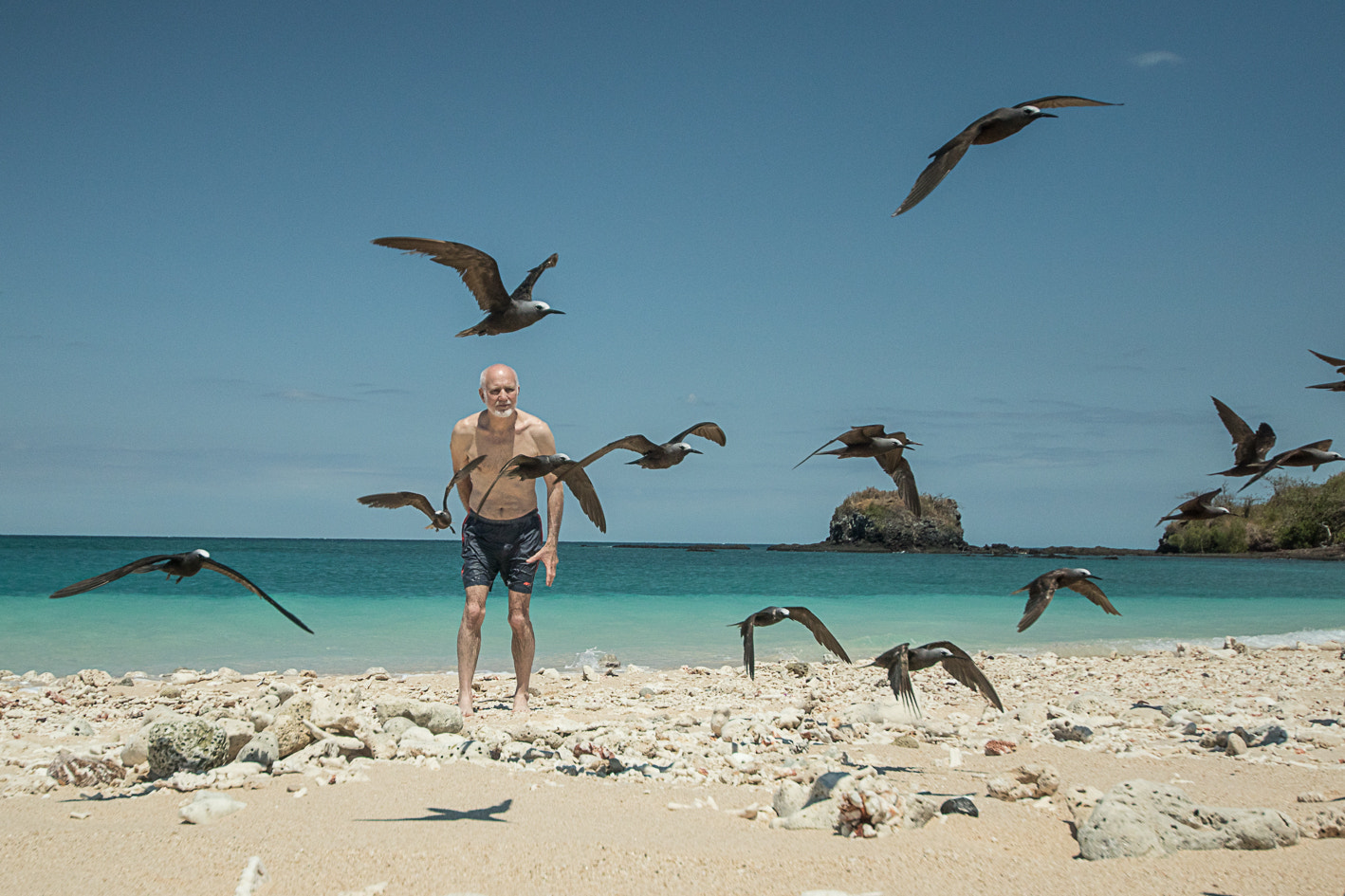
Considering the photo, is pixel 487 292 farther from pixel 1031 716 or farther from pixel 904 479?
pixel 1031 716

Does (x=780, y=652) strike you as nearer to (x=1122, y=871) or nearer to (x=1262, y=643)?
(x=1262, y=643)

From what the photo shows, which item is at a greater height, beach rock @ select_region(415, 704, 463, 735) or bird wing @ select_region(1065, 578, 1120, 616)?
bird wing @ select_region(1065, 578, 1120, 616)

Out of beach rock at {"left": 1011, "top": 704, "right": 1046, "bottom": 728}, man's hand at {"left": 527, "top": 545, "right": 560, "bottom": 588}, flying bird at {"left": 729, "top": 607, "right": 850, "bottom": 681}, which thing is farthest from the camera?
beach rock at {"left": 1011, "top": 704, "right": 1046, "bottom": 728}

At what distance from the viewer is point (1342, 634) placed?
16.2 m

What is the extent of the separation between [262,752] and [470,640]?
1796mm

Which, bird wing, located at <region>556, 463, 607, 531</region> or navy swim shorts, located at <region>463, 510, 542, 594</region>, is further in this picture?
navy swim shorts, located at <region>463, 510, 542, 594</region>

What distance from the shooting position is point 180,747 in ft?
15.1

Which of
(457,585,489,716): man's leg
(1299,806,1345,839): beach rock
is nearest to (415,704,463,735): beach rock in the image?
(457,585,489,716): man's leg

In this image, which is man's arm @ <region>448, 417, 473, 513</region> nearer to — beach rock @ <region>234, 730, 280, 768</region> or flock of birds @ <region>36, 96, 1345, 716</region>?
flock of birds @ <region>36, 96, 1345, 716</region>

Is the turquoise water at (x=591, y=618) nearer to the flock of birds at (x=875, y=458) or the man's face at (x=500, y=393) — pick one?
the man's face at (x=500, y=393)

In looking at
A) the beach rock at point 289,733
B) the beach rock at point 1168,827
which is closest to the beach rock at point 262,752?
the beach rock at point 289,733

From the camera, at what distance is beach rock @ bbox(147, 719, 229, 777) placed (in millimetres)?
4605

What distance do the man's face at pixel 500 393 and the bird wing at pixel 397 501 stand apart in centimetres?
89

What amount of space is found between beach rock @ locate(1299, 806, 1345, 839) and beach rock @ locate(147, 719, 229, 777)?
204 inches
